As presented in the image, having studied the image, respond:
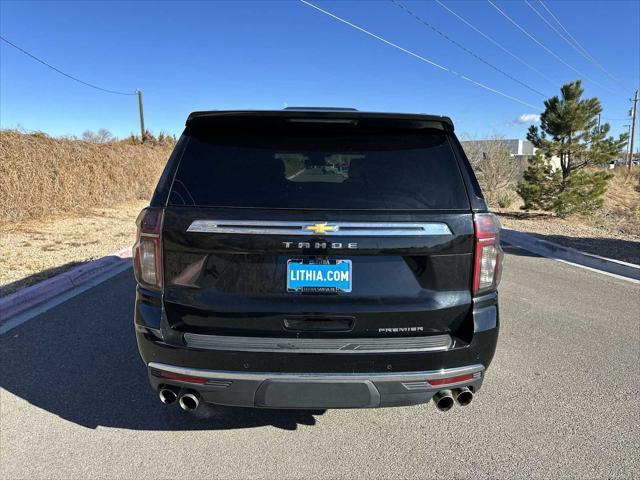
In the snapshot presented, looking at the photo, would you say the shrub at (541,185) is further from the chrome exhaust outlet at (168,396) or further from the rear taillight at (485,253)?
the chrome exhaust outlet at (168,396)

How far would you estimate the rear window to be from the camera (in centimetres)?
236

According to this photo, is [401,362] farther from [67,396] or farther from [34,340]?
[34,340]

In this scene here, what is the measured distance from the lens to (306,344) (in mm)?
2316

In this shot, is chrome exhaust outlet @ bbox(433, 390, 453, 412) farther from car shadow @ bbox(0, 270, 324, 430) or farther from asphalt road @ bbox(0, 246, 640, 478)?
car shadow @ bbox(0, 270, 324, 430)

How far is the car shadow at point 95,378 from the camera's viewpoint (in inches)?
119

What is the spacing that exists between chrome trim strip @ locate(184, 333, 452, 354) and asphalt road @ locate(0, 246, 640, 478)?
0.77m

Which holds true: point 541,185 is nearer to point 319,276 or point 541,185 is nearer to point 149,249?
point 319,276

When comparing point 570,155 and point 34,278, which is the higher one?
point 570,155

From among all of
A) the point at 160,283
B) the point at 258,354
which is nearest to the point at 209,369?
the point at 258,354

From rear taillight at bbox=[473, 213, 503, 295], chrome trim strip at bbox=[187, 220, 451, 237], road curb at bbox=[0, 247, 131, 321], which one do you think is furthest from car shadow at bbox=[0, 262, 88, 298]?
rear taillight at bbox=[473, 213, 503, 295]

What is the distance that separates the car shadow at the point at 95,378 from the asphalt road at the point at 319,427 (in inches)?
0.5

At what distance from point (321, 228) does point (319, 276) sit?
248 mm

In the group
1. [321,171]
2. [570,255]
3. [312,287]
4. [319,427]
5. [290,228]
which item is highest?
[321,171]

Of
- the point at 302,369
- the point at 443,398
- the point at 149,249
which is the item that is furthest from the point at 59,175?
the point at 443,398
